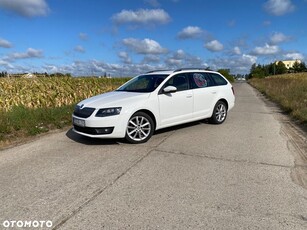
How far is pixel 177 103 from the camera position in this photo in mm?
6355

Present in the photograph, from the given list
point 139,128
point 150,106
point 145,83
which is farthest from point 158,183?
point 145,83

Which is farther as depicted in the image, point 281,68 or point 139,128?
point 281,68

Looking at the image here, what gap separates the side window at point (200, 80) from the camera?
695cm

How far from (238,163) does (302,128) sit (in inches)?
159

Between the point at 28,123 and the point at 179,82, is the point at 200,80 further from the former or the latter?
the point at 28,123

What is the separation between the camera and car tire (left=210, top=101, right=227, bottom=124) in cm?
767

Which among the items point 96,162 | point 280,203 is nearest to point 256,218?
point 280,203

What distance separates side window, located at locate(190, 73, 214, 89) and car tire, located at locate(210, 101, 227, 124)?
711mm

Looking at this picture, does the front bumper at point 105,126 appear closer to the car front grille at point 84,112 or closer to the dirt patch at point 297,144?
the car front grille at point 84,112

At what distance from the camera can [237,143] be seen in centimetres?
573

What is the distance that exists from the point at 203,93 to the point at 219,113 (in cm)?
111

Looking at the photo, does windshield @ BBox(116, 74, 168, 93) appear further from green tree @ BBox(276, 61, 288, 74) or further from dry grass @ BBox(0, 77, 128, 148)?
green tree @ BBox(276, 61, 288, 74)

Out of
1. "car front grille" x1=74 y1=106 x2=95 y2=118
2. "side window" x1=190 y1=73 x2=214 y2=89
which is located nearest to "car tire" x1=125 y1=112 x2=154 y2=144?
"car front grille" x1=74 y1=106 x2=95 y2=118

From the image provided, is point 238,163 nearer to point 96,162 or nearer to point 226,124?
point 96,162
